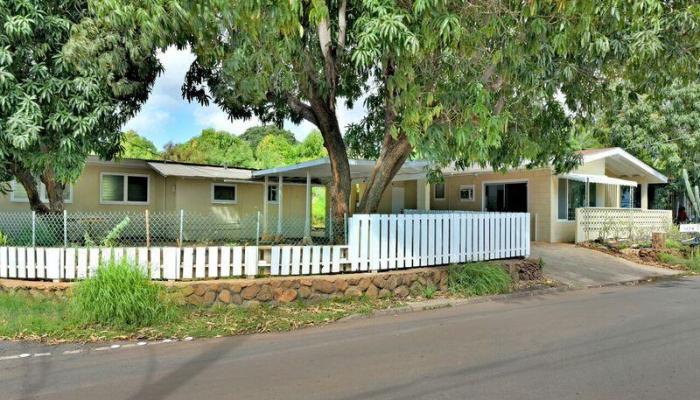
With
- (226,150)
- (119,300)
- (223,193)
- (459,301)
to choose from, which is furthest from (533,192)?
(226,150)

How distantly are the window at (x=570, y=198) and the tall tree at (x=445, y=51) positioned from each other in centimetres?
931

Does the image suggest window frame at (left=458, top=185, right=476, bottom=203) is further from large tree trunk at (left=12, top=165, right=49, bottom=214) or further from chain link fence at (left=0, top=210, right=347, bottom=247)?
large tree trunk at (left=12, top=165, right=49, bottom=214)

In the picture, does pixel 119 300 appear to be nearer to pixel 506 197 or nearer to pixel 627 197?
pixel 506 197

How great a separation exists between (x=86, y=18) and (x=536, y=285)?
9.94 metres

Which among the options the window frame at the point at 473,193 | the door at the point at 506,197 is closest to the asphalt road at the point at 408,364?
the door at the point at 506,197

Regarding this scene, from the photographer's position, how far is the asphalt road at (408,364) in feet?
15.4

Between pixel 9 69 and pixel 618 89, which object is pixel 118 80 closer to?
pixel 9 69

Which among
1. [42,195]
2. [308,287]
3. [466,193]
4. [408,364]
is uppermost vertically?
[466,193]

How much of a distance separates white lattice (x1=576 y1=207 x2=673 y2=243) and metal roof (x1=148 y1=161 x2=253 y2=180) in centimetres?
1138

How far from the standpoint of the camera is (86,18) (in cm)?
896

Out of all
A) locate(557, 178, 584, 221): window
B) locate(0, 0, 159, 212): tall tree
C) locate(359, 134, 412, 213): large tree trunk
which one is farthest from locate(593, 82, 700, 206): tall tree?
locate(0, 0, 159, 212): tall tree

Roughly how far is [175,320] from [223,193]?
37.9 ft

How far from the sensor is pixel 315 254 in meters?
8.78

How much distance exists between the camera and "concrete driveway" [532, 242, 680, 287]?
40.6 ft
